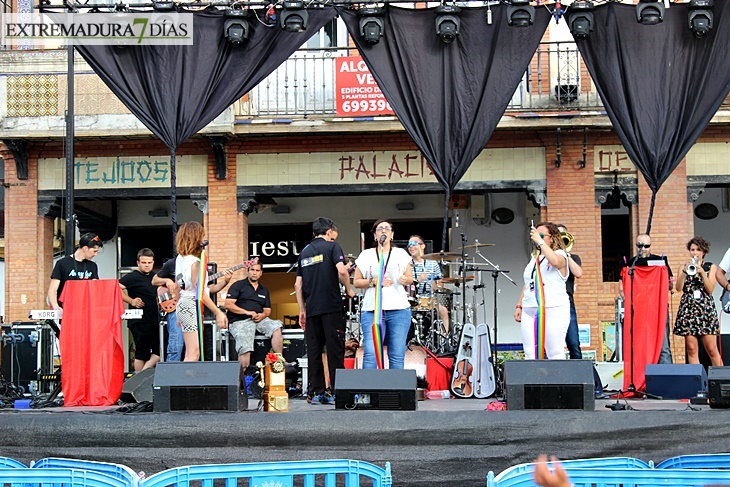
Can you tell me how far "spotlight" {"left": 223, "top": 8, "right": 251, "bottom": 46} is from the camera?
388 inches

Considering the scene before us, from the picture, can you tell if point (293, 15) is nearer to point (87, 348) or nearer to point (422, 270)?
point (422, 270)

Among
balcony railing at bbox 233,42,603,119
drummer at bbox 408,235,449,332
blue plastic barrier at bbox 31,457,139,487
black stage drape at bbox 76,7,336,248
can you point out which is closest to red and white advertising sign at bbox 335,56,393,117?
balcony railing at bbox 233,42,603,119

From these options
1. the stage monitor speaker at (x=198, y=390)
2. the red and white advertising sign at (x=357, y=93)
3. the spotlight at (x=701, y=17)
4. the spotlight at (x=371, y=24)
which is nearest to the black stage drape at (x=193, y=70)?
the spotlight at (x=371, y=24)

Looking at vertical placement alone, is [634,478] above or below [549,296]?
below

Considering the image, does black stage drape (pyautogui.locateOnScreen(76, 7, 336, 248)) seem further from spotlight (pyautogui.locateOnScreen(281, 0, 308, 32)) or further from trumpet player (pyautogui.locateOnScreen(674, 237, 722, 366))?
trumpet player (pyautogui.locateOnScreen(674, 237, 722, 366))

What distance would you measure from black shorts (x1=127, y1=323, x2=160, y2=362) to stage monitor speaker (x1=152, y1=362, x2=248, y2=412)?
13.2ft

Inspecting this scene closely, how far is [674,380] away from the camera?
9117mm

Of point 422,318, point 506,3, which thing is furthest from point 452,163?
point 422,318

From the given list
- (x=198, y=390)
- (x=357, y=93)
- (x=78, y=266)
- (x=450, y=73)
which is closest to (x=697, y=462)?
(x=198, y=390)

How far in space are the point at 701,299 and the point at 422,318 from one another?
3.21m

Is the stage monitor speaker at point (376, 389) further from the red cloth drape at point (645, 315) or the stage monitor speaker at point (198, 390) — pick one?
the red cloth drape at point (645, 315)

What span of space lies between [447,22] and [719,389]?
4.45 metres

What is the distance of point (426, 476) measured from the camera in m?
7.05

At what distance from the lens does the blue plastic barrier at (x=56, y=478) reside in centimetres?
469
